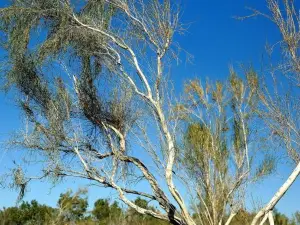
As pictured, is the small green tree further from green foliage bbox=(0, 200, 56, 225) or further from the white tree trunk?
the white tree trunk

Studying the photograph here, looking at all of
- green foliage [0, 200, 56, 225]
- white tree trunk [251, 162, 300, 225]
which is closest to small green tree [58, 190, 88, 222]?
green foliage [0, 200, 56, 225]

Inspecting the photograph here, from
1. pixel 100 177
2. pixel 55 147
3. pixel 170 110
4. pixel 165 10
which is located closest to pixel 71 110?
pixel 55 147

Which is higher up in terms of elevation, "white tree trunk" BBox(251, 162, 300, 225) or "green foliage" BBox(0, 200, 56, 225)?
"green foliage" BBox(0, 200, 56, 225)

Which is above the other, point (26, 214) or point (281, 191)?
point (26, 214)

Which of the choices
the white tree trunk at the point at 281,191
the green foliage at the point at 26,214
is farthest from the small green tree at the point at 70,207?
the white tree trunk at the point at 281,191

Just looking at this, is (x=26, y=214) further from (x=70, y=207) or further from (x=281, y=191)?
(x=281, y=191)

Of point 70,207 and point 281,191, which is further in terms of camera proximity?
point 70,207

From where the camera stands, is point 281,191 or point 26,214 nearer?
point 281,191

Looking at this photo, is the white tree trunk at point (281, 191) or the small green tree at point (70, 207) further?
the small green tree at point (70, 207)

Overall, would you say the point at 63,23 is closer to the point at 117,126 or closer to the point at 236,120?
the point at 117,126

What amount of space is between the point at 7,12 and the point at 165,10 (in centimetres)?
322

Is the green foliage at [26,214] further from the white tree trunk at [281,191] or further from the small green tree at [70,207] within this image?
the white tree trunk at [281,191]

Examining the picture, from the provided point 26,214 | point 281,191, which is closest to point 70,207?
point 26,214

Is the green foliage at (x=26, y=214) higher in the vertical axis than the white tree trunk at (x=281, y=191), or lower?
higher
